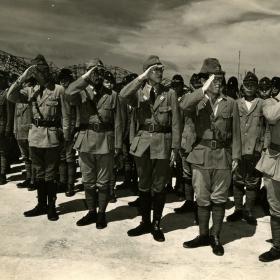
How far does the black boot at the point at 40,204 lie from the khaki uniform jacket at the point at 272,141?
3157 mm

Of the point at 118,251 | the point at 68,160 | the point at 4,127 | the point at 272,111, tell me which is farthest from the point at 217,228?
the point at 4,127

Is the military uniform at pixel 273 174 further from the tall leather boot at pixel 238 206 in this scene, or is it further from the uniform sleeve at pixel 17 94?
the uniform sleeve at pixel 17 94

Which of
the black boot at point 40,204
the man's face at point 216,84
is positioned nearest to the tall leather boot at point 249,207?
the man's face at point 216,84

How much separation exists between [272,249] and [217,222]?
686 mm

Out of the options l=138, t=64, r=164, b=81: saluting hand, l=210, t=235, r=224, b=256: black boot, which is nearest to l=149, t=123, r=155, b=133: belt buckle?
l=138, t=64, r=164, b=81: saluting hand

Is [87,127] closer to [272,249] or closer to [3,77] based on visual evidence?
[272,249]

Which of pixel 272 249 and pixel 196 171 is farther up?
pixel 196 171

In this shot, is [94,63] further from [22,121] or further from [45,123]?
[22,121]

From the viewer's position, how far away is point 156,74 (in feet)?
16.1

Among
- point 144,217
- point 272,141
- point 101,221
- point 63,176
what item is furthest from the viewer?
point 63,176

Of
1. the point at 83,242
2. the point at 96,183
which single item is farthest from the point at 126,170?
the point at 83,242

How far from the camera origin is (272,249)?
4.63 meters

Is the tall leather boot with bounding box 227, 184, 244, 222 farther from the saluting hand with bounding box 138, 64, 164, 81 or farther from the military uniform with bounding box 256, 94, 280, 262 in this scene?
the saluting hand with bounding box 138, 64, 164, 81

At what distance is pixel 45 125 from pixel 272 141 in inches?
124
